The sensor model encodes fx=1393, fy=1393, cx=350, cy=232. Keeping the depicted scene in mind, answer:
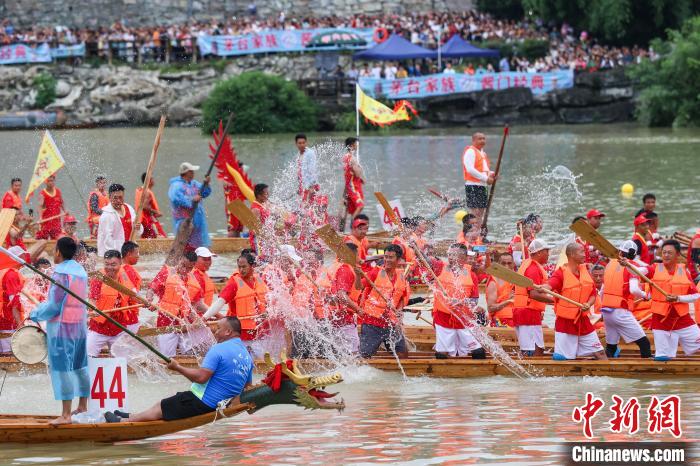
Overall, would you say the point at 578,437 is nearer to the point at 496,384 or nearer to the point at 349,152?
the point at 496,384

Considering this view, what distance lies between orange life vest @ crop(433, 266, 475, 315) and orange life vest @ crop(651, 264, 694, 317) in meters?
1.77

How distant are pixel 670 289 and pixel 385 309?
2.69 meters

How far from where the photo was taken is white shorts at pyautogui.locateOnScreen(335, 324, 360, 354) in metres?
13.5

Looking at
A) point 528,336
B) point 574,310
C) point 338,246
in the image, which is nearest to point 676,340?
point 574,310

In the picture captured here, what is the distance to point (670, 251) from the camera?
13055 mm

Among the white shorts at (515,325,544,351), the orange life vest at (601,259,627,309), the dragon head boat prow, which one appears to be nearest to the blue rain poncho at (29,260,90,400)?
the dragon head boat prow

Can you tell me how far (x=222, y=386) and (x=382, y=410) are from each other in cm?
196

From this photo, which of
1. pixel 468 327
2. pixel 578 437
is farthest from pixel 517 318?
pixel 578 437

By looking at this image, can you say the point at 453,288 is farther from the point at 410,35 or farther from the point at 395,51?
the point at 410,35

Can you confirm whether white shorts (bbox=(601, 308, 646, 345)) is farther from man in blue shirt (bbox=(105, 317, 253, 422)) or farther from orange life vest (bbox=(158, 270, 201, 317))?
man in blue shirt (bbox=(105, 317, 253, 422))

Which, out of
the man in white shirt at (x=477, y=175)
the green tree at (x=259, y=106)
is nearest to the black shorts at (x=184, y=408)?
the man in white shirt at (x=477, y=175)

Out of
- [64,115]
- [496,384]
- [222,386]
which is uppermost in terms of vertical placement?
[222,386]

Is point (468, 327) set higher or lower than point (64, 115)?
higher

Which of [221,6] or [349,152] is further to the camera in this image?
[221,6]
